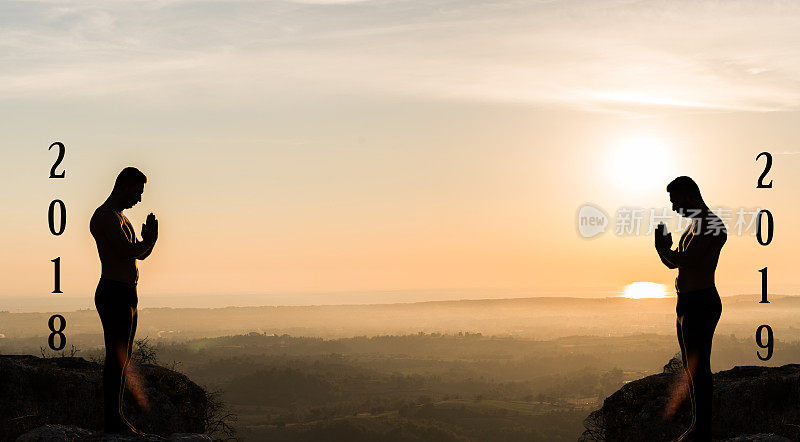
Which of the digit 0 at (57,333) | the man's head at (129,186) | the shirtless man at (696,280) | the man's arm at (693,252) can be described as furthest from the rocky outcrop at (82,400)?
the man's arm at (693,252)

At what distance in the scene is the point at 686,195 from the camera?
1162cm

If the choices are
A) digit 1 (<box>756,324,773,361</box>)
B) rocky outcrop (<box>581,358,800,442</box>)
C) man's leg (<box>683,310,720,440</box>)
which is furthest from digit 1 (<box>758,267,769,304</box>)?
man's leg (<box>683,310,720,440</box>)

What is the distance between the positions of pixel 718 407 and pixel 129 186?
33.8 feet

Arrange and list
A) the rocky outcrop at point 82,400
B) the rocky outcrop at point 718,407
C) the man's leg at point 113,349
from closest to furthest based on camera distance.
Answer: the man's leg at point 113,349
the rocky outcrop at point 718,407
the rocky outcrop at point 82,400

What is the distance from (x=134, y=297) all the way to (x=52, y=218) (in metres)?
2.49

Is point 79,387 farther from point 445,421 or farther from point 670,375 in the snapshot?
point 445,421

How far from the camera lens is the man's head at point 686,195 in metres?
11.6

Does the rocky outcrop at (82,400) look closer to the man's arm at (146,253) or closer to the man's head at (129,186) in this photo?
the man's arm at (146,253)

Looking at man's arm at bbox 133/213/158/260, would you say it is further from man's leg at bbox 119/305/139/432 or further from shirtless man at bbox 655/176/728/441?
shirtless man at bbox 655/176/728/441

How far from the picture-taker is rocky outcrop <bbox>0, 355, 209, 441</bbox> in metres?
14.3

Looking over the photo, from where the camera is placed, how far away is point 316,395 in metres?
194

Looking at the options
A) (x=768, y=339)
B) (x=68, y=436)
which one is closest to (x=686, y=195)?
(x=768, y=339)

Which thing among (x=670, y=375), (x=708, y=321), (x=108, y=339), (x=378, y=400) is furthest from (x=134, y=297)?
(x=378, y=400)

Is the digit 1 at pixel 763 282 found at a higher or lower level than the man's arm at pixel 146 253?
lower
